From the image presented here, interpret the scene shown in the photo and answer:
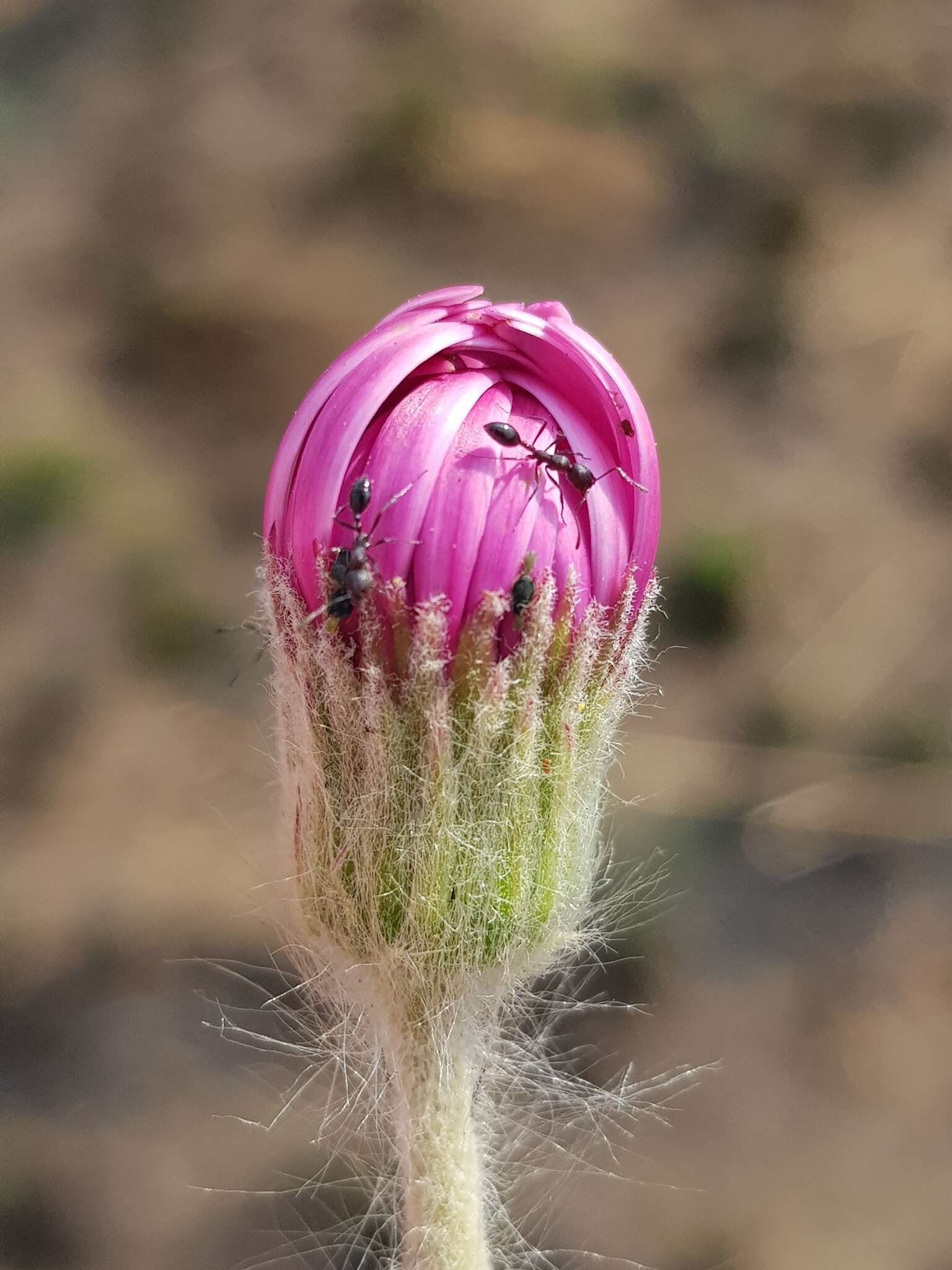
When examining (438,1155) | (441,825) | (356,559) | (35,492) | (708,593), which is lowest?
(438,1155)

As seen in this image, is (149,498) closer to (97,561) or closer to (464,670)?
(97,561)

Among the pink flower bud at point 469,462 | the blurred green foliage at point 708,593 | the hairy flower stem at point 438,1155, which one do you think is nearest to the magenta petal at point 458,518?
the pink flower bud at point 469,462

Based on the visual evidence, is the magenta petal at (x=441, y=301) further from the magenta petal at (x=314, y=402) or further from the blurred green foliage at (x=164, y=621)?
the blurred green foliage at (x=164, y=621)

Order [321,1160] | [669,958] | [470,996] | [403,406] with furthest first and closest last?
[669,958], [321,1160], [470,996], [403,406]

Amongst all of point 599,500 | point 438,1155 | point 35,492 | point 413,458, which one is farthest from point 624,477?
point 35,492

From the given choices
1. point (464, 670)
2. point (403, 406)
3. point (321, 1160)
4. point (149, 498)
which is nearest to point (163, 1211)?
point (321, 1160)

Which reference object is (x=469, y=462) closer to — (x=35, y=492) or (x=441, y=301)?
(x=441, y=301)
